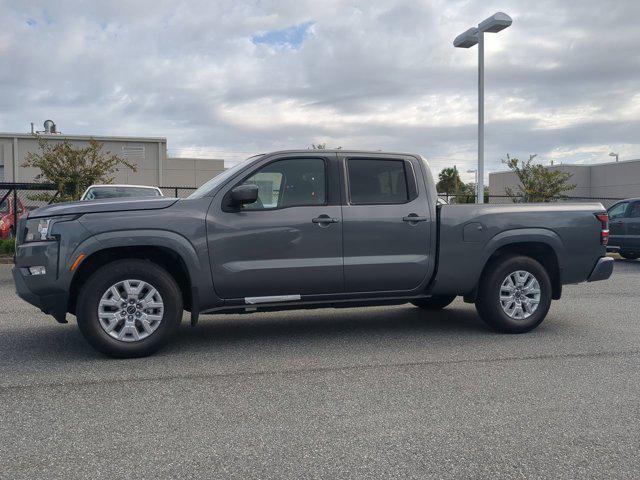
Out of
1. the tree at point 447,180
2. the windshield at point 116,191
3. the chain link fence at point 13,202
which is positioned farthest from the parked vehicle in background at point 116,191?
the tree at point 447,180

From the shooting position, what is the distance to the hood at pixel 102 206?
5.76 m

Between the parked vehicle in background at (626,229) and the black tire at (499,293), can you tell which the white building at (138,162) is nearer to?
the parked vehicle in background at (626,229)

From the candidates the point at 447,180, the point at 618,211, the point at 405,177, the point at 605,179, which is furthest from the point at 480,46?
the point at 447,180

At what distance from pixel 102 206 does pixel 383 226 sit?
2.61m

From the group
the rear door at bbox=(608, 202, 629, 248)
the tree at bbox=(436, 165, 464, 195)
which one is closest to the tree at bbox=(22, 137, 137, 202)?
the rear door at bbox=(608, 202, 629, 248)

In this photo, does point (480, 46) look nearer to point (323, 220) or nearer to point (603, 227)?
point (603, 227)

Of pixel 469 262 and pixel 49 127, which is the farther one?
pixel 49 127

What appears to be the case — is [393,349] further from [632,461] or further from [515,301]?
[632,461]

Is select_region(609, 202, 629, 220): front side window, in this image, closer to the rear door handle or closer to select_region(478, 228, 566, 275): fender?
select_region(478, 228, 566, 275): fender

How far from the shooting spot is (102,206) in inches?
230

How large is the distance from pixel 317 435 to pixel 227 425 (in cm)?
59

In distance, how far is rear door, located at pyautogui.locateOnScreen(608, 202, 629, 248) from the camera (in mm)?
15922

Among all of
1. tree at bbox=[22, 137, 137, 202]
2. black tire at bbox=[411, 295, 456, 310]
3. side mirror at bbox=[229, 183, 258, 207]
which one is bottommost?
black tire at bbox=[411, 295, 456, 310]

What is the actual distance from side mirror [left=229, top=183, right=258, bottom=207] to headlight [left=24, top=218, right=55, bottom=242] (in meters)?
1.58
